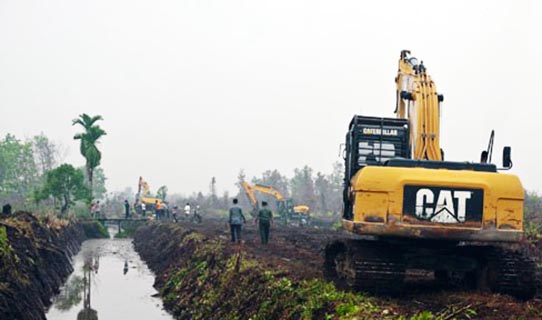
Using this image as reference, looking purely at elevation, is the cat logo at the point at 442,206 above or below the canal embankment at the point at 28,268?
above

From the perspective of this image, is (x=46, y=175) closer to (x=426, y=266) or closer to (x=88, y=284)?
(x=88, y=284)

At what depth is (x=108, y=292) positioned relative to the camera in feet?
78.5

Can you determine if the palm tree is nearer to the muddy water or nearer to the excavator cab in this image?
the muddy water

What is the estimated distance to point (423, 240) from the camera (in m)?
11.5

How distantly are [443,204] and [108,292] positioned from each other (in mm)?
16382

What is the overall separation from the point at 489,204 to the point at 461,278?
2.50m

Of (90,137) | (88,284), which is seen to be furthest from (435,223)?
(90,137)

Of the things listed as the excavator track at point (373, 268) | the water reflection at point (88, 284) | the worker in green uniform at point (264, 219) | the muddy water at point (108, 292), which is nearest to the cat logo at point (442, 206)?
the excavator track at point (373, 268)

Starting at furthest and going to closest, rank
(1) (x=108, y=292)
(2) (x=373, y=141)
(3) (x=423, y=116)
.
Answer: (1) (x=108, y=292) < (2) (x=373, y=141) < (3) (x=423, y=116)

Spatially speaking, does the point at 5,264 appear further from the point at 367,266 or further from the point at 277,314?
the point at 367,266

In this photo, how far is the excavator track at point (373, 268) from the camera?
1070cm

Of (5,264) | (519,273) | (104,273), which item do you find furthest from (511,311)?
(104,273)

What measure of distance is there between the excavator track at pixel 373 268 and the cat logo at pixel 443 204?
89 cm

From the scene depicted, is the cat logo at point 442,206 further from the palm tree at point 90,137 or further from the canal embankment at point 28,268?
the palm tree at point 90,137
